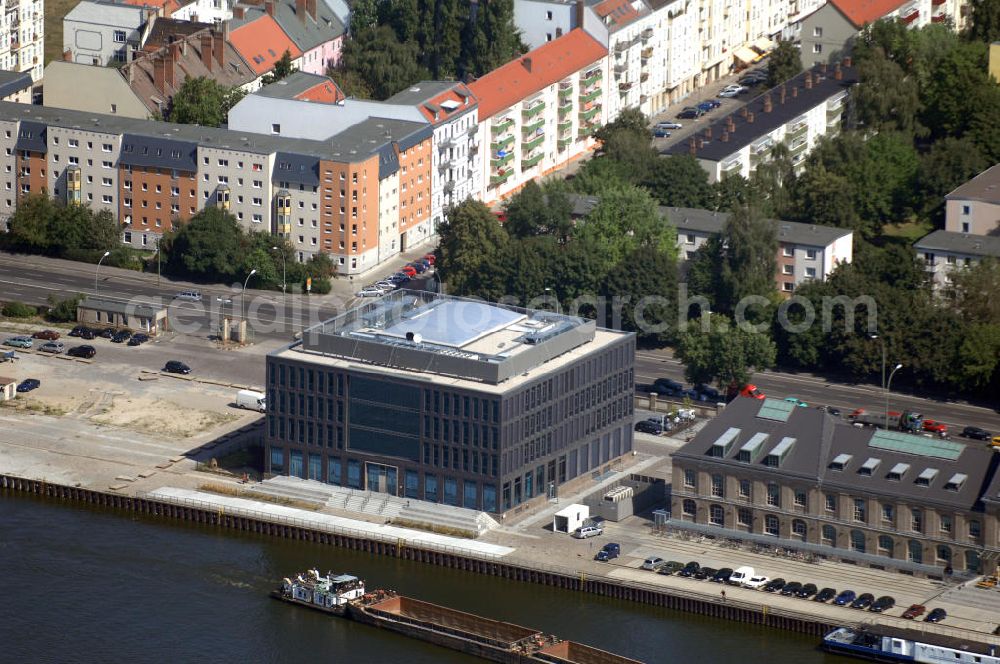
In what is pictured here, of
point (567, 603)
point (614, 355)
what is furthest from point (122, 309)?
point (567, 603)

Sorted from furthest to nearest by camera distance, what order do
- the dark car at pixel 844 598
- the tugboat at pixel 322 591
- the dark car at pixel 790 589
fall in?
1. the dark car at pixel 790 589
2. the tugboat at pixel 322 591
3. the dark car at pixel 844 598

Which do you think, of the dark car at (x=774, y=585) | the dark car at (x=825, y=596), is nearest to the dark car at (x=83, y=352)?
the dark car at (x=774, y=585)

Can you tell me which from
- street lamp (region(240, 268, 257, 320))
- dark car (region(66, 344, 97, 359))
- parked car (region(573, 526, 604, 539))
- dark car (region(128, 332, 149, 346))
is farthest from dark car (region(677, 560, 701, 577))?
dark car (region(128, 332, 149, 346))

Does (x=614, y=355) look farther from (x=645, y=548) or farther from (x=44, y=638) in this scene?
(x=44, y=638)

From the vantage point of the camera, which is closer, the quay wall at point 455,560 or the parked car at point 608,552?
the quay wall at point 455,560

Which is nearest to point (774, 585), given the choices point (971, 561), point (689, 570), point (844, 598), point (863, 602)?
point (844, 598)

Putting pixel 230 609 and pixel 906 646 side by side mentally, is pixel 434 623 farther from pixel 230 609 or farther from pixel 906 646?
pixel 906 646

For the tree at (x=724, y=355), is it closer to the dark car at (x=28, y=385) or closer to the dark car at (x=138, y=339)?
the dark car at (x=138, y=339)
